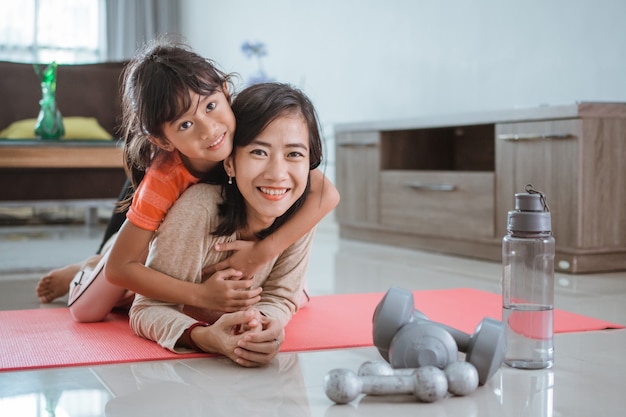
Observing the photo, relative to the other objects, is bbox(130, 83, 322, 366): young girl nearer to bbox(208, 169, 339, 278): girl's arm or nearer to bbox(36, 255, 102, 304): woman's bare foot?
bbox(208, 169, 339, 278): girl's arm

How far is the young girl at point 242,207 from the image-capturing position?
1555 millimetres

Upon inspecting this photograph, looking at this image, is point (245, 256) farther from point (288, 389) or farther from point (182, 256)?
point (288, 389)

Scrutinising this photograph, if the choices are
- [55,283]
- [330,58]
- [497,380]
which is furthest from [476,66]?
[497,380]

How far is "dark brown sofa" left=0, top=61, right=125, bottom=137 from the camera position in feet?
15.8

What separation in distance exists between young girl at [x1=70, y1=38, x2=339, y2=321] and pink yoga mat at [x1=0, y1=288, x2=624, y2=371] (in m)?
0.13

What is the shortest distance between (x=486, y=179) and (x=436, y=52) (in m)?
1.08

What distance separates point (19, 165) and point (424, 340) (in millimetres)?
2410

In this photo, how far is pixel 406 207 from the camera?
12.0ft

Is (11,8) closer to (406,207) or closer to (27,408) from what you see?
(406,207)

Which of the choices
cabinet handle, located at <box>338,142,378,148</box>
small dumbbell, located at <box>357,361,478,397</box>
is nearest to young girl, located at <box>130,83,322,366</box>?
small dumbbell, located at <box>357,361,478,397</box>

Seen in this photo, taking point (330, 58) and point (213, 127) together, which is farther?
point (330, 58)

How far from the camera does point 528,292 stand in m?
1.42

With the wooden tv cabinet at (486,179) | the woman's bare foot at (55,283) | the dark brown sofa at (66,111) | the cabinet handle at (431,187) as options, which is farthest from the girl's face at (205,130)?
the dark brown sofa at (66,111)

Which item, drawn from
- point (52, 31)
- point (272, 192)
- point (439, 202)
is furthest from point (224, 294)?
point (52, 31)
